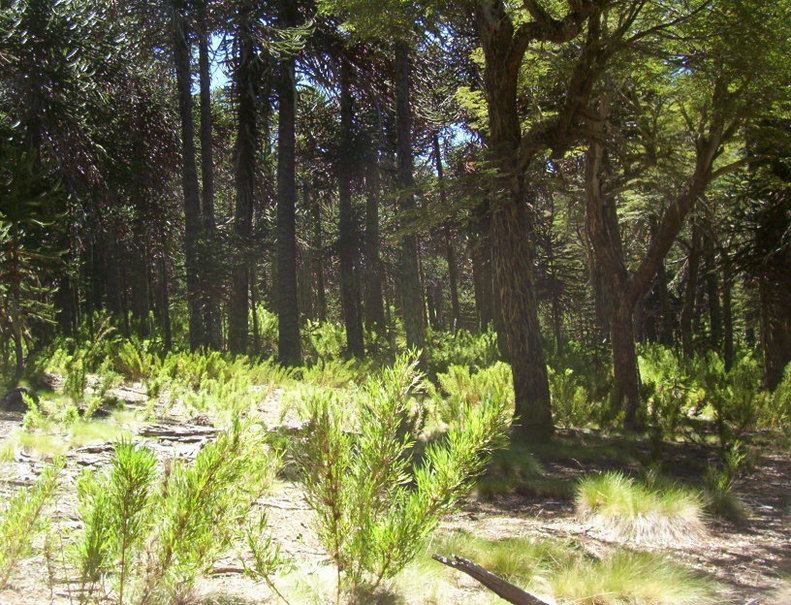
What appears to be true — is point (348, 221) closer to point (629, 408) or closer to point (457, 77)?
point (457, 77)

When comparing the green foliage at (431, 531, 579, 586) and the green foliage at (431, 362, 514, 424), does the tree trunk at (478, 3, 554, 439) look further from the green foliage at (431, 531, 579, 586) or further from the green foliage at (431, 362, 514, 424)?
the green foliage at (431, 531, 579, 586)

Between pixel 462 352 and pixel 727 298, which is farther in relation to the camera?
pixel 462 352

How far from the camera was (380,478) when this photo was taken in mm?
3174

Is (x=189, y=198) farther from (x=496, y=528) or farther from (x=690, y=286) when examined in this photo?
(x=496, y=528)

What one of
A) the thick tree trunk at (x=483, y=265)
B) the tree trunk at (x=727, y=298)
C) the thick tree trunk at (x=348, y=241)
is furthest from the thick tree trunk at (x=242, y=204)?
the tree trunk at (x=727, y=298)

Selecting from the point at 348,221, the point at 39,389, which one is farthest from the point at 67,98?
the point at 348,221

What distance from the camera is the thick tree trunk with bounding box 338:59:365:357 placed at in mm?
19203

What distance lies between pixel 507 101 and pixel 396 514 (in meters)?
7.40

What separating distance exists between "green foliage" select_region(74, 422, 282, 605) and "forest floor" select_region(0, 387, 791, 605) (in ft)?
0.92

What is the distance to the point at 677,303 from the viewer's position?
27344 millimetres

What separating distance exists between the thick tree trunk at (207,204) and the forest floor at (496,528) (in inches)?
306

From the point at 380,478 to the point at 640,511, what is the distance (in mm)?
3060

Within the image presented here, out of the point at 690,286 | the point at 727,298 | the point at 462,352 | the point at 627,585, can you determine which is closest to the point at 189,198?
the point at 462,352

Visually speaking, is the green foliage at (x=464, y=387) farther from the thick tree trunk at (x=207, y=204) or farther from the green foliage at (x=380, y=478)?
the thick tree trunk at (x=207, y=204)
